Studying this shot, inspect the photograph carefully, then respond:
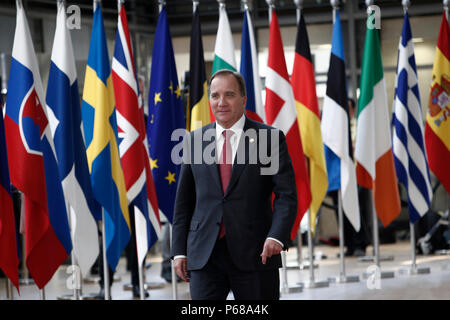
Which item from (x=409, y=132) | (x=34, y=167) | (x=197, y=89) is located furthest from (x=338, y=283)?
(x=34, y=167)

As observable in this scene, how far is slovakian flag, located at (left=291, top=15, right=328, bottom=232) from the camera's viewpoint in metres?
6.48

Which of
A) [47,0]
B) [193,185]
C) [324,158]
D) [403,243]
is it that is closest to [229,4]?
[47,0]

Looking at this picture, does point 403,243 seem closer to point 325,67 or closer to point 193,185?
point 325,67

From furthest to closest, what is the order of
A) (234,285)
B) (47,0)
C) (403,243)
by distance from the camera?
(403,243), (47,0), (234,285)

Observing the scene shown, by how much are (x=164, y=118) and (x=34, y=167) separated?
111 centimetres

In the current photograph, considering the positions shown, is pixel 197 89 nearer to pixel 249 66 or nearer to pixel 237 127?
pixel 249 66

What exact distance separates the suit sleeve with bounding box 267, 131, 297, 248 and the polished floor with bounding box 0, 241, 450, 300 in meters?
2.93

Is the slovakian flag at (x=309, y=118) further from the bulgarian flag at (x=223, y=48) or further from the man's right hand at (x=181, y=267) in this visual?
the man's right hand at (x=181, y=267)

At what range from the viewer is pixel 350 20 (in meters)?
10.8

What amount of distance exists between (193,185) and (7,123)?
87.8 inches

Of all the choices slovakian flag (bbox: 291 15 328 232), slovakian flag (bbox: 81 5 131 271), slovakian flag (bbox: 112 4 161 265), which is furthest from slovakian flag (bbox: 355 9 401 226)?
slovakian flag (bbox: 81 5 131 271)

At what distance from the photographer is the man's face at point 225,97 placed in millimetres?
3154

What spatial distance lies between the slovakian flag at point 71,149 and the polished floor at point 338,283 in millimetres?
1045
